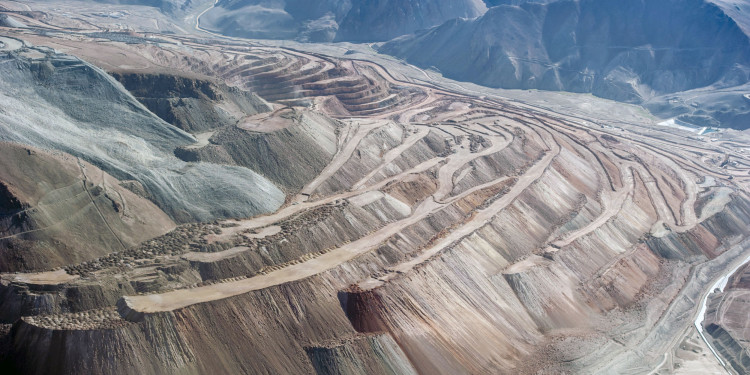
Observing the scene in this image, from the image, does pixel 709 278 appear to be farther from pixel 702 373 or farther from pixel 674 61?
pixel 674 61

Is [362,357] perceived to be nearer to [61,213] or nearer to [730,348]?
[61,213]

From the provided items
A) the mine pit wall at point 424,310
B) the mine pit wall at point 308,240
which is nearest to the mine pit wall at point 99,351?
the mine pit wall at point 424,310

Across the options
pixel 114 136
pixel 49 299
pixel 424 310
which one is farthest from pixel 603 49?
pixel 49 299

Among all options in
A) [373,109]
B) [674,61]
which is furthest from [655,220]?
[674,61]

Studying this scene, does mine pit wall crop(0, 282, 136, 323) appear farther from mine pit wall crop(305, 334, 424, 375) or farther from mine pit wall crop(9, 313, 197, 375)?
mine pit wall crop(305, 334, 424, 375)

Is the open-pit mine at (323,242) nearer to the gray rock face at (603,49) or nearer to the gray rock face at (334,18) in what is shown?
the gray rock face at (603,49)

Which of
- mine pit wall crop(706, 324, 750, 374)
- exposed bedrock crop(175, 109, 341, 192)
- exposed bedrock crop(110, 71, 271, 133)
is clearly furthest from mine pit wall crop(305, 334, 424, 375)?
exposed bedrock crop(110, 71, 271, 133)

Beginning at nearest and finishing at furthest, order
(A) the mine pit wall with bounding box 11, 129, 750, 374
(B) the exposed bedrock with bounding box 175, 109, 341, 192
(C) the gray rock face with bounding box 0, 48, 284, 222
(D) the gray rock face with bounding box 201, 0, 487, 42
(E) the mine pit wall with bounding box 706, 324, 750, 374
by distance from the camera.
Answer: (A) the mine pit wall with bounding box 11, 129, 750, 374 → (E) the mine pit wall with bounding box 706, 324, 750, 374 → (C) the gray rock face with bounding box 0, 48, 284, 222 → (B) the exposed bedrock with bounding box 175, 109, 341, 192 → (D) the gray rock face with bounding box 201, 0, 487, 42

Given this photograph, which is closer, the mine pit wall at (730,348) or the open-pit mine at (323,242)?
the open-pit mine at (323,242)
